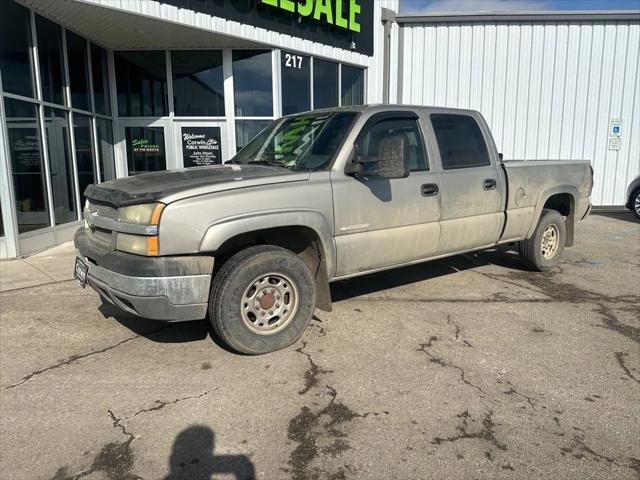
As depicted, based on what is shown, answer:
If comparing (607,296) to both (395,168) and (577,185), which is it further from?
(395,168)

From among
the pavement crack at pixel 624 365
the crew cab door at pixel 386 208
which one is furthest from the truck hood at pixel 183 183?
the pavement crack at pixel 624 365

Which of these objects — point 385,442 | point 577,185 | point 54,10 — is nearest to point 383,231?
point 385,442

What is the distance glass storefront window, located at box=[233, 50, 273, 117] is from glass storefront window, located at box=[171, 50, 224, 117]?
15.0 inches

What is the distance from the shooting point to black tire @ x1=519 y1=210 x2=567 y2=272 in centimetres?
646

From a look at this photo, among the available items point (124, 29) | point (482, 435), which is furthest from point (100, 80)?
point (482, 435)

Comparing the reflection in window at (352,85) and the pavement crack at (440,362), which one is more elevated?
the reflection in window at (352,85)

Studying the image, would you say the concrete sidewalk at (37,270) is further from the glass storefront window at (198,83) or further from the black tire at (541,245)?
the black tire at (541,245)

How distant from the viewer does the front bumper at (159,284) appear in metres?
3.47

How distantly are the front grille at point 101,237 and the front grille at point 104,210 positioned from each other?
0.13 m

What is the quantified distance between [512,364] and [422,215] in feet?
5.34

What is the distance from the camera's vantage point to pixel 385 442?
285 centimetres

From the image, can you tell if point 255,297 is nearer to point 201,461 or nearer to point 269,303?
point 269,303

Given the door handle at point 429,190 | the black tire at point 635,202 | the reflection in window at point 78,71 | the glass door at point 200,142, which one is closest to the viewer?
the door handle at point 429,190

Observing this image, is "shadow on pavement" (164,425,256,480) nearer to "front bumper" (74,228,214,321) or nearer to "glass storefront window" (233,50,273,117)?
"front bumper" (74,228,214,321)
